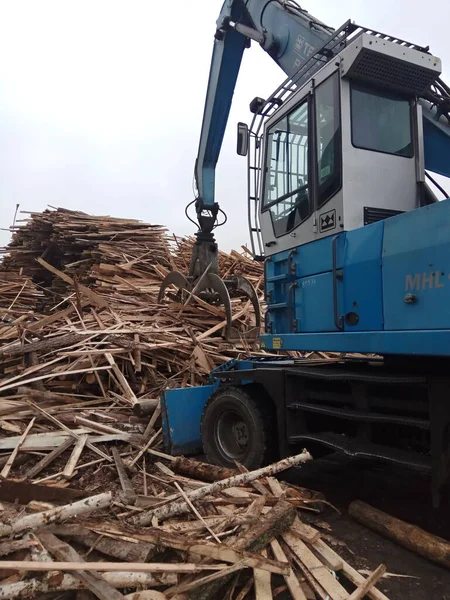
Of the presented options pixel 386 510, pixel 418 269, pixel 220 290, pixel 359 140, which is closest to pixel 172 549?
pixel 386 510

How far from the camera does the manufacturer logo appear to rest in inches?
168

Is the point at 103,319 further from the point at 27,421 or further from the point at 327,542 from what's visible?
the point at 327,542

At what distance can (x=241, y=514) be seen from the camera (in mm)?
3494

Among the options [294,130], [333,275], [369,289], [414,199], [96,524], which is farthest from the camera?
[294,130]

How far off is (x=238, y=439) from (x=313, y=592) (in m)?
2.32

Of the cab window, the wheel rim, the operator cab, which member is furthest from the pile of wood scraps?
the cab window

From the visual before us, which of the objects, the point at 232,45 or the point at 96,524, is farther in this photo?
the point at 232,45

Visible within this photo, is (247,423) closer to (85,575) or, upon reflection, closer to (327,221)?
(327,221)

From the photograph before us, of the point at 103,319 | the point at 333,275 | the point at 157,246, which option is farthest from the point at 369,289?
the point at 157,246

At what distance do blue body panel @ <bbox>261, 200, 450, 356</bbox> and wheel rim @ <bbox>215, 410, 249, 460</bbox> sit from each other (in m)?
0.93

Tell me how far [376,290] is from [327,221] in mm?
834

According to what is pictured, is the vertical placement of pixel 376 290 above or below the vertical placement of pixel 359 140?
below

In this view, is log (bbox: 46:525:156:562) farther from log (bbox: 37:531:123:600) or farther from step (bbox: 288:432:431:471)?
step (bbox: 288:432:431:471)

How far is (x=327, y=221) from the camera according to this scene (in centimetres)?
435
